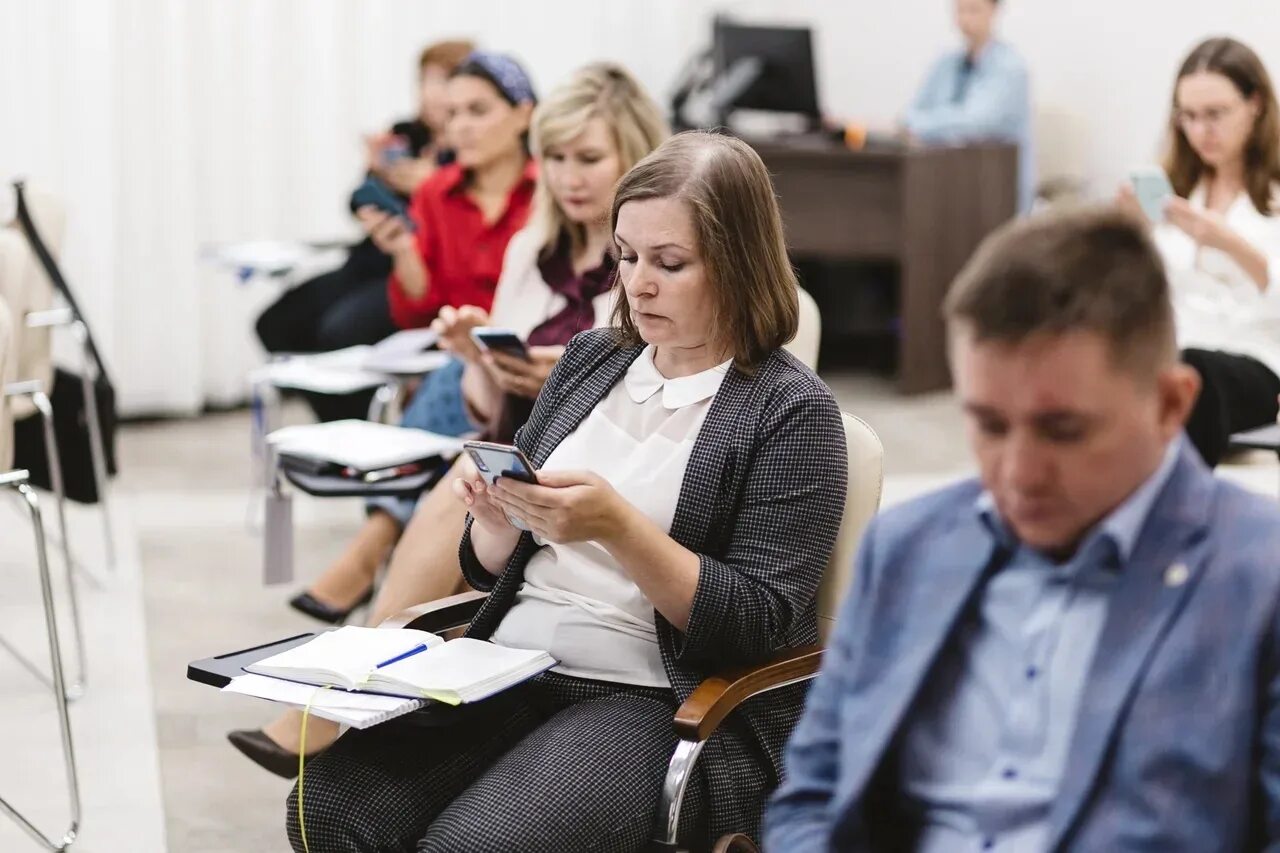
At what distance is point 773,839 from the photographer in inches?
57.7

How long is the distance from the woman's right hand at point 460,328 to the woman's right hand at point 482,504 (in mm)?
951

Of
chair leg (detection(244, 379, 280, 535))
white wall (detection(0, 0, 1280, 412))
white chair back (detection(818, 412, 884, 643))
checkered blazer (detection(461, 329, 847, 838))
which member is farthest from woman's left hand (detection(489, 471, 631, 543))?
white wall (detection(0, 0, 1280, 412))

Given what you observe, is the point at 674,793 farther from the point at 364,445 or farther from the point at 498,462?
the point at 364,445

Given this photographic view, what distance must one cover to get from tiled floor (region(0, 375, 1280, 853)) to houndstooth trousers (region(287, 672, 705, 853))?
3.09 feet

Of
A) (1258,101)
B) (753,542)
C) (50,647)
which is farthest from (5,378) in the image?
(1258,101)

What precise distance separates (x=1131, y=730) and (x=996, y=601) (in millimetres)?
170

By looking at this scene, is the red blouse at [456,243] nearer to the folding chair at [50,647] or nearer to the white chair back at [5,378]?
the white chair back at [5,378]

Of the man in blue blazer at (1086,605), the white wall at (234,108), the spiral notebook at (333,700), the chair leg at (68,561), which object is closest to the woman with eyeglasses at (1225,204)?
the spiral notebook at (333,700)

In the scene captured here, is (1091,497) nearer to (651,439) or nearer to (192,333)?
(651,439)

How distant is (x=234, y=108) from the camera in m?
6.39

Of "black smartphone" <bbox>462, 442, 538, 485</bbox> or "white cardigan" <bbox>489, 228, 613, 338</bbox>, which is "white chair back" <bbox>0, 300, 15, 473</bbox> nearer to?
"white cardigan" <bbox>489, 228, 613, 338</bbox>

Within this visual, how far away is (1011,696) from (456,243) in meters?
2.85

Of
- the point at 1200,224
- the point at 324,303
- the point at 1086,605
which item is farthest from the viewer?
the point at 324,303

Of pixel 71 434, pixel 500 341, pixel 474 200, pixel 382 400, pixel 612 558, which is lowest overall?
pixel 71 434
